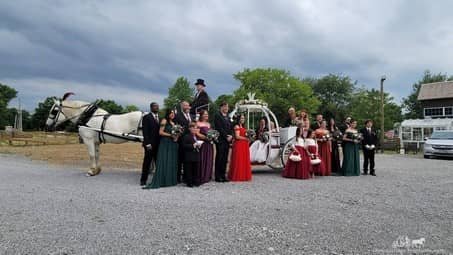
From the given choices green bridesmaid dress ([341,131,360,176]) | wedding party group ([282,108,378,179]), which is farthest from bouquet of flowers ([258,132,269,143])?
green bridesmaid dress ([341,131,360,176])

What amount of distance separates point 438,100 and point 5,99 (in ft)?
252

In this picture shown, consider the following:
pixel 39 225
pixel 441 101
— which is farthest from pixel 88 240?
pixel 441 101

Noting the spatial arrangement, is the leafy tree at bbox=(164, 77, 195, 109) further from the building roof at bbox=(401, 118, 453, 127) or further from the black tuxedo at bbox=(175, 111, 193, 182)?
the black tuxedo at bbox=(175, 111, 193, 182)

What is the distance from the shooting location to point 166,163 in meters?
6.77

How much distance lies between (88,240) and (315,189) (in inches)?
181

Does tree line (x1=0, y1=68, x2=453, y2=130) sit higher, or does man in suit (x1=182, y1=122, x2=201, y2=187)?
tree line (x1=0, y1=68, x2=453, y2=130)

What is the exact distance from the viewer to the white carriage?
8.88 metres

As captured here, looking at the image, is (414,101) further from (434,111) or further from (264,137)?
(264,137)

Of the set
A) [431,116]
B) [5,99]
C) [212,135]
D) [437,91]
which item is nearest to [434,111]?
[431,116]

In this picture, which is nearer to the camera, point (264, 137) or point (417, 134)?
point (264, 137)

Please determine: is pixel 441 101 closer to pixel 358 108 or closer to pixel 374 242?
pixel 358 108

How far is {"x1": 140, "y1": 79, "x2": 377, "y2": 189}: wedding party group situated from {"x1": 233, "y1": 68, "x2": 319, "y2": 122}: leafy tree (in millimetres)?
34088

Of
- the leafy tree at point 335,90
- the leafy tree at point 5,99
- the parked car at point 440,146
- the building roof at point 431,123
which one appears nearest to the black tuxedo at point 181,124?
the parked car at point 440,146

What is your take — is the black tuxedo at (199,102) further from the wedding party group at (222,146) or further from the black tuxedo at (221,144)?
the black tuxedo at (221,144)
